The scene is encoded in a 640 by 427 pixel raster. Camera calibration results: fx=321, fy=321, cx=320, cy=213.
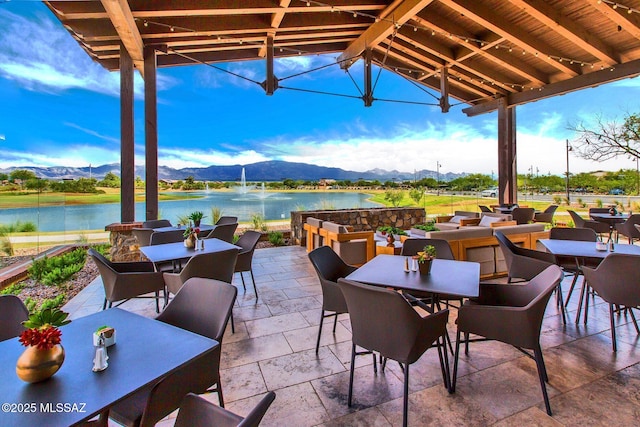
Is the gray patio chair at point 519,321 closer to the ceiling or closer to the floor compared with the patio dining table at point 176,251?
closer to the floor

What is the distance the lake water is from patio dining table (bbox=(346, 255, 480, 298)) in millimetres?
5284

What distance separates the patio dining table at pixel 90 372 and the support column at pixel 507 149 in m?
10.1

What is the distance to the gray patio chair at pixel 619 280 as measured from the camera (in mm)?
2494

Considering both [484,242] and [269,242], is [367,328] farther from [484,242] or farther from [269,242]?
[269,242]

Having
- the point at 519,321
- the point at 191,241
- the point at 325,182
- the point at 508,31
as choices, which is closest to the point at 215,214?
the point at 325,182

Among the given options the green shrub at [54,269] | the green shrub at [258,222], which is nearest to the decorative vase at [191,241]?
the green shrub at [54,269]

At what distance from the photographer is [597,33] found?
6465 mm

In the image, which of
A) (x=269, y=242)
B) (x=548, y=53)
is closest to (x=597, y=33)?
(x=548, y=53)

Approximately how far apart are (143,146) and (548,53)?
859cm

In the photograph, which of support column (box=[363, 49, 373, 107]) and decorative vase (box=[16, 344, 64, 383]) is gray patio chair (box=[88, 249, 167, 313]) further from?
support column (box=[363, 49, 373, 107])

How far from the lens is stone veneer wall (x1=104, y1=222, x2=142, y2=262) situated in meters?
5.41

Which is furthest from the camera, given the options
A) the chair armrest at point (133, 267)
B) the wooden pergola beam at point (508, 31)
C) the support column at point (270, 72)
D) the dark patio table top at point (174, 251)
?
the support column at point (270, 72)

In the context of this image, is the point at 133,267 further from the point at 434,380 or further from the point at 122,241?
the point at 434,380

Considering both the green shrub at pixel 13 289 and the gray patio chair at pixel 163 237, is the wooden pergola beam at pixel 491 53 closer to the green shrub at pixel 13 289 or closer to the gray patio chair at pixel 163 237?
the gray patio chair at pixel 163 237
